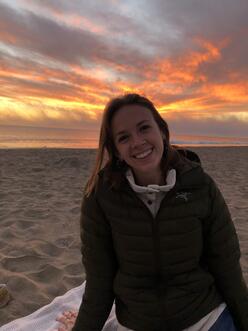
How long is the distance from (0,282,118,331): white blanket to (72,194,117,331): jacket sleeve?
19.1 inches

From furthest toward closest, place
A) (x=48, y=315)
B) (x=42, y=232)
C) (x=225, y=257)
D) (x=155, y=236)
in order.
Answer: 1. (x=42, y=232)
2. (x=48, y=315)
3. (x=225, y=257)
4. (x=155, y=236)

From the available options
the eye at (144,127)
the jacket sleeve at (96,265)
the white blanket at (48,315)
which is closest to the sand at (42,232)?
the white blanket at (48,315)

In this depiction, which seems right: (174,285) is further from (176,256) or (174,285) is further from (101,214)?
(101,214)

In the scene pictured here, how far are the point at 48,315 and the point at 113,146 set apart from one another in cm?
174

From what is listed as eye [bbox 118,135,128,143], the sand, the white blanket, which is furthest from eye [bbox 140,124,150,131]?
the sand

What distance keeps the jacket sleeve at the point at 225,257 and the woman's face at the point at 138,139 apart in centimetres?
35

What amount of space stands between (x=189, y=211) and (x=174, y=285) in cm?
42

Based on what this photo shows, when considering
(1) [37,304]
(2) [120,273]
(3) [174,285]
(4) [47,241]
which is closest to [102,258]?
(2) [120,273]

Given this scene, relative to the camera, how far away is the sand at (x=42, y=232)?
364cm

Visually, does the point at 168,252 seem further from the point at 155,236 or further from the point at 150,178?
the point at 150,178

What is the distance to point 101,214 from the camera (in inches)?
84.2

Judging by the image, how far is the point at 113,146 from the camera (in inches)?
88.9

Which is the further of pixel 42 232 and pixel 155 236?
pixel 42 232

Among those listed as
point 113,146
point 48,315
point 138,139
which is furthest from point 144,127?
point 48,315
